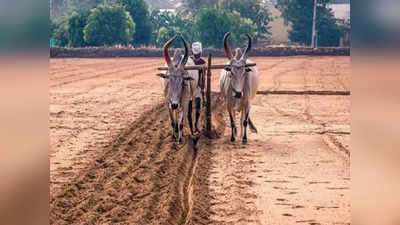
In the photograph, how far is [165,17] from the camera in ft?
185

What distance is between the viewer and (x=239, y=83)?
11.0m

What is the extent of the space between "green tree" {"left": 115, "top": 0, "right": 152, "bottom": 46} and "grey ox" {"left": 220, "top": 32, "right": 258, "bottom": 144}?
1514 inches

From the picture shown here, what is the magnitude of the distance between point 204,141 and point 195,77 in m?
1.27

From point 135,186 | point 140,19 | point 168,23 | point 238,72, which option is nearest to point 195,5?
point 168,23

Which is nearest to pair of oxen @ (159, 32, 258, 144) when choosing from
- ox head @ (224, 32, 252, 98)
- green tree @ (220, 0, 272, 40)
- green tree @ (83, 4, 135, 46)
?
ox head @ (224, 32, 252, 98)

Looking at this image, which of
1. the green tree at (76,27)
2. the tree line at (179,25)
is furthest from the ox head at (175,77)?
the green tree at (76,27)

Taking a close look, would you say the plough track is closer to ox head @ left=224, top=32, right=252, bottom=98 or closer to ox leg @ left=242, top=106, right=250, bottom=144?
ox leg @ left=242, top=106, right=250, bottom=144

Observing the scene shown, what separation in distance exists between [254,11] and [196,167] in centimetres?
5121

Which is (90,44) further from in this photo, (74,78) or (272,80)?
(272,80)

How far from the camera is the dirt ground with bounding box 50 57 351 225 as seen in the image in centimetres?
680

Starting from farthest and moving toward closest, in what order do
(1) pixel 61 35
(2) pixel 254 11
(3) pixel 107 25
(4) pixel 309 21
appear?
(2) pixel 254 11
(4) pixel 309 21
(1) pixel 61 35
(3) pixel 107 25

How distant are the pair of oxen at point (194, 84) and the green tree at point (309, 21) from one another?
140ft

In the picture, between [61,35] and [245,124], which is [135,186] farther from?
[61,35]
